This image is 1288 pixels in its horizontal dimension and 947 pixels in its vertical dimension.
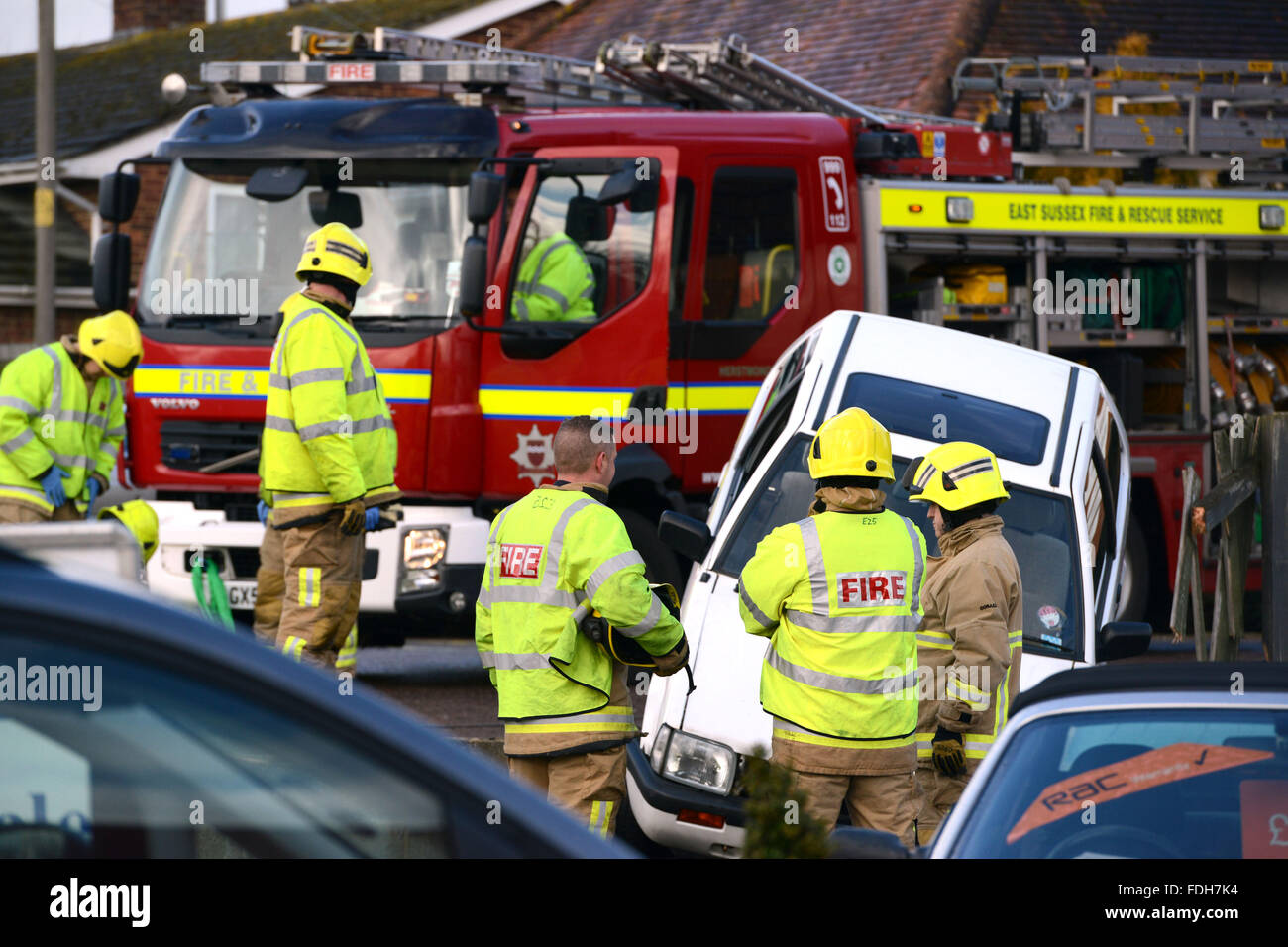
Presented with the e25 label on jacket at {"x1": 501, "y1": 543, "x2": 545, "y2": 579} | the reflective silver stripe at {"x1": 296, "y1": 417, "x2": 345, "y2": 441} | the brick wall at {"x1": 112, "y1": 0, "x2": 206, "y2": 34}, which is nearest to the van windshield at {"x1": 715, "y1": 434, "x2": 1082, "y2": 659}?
the e25 label on jacket at {"x1": 501, "y1": 543, "x2": 545, "y2": 579}

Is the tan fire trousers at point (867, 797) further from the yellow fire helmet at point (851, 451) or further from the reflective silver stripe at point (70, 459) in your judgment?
the reflective silver stripe at point (70, 459)

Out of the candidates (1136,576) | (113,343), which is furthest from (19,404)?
(1136,576)

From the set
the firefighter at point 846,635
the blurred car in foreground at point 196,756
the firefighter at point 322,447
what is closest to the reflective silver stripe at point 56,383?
the firefighter at point 322,447

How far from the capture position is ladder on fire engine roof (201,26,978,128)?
9.37m

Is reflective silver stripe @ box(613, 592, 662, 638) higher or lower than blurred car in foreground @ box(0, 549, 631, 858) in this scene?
lower

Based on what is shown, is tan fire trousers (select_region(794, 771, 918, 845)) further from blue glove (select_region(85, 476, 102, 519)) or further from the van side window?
blue glove (select_region(85, 476, 102, 519))

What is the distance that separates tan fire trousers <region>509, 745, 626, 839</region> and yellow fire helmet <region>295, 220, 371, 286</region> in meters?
2.64

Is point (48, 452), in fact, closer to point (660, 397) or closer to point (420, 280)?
point (420, 280)

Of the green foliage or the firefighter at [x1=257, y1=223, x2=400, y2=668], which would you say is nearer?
the green foliage

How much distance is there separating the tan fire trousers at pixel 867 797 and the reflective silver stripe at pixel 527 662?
0.77m

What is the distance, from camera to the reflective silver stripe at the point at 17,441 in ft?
25.9

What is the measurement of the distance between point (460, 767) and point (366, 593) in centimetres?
665

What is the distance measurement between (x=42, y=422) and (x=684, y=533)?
3.55 m

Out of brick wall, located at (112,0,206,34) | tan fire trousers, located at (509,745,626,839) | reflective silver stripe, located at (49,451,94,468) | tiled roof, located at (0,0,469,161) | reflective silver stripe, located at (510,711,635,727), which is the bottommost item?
tan fire trousers, located at (509,745,626,839)
